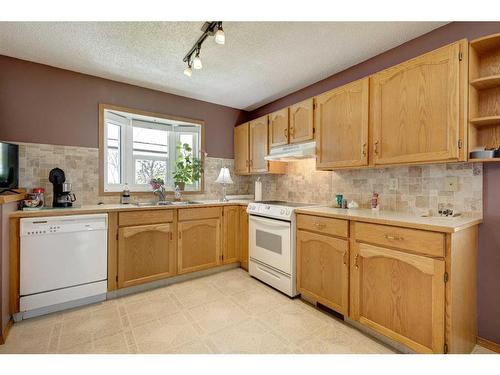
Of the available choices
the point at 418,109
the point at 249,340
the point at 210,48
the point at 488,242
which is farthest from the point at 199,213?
the point at 488,242

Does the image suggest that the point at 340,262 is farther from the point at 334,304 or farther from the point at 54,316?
the point at 54,316

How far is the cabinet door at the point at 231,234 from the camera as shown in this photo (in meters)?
3.11

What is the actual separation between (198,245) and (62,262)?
1.29 metres

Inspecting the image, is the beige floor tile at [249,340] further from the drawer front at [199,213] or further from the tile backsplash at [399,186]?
the tile backsplash at [399,186]

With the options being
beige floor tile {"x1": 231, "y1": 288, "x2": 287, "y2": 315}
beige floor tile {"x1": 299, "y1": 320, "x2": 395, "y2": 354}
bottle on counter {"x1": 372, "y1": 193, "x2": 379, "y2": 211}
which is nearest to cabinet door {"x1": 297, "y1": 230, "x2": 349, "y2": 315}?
beige floor tile {"x1": 299, "y1": 320, "x2": 395, "y2": 354}

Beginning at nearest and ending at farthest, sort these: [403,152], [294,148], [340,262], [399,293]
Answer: [399,293] → [403,152] → [340,262] → [294,148]

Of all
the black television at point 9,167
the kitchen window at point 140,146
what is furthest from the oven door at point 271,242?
the black television at point 9,167

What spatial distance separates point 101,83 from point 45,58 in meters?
0.51

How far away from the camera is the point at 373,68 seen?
2287 millimetres

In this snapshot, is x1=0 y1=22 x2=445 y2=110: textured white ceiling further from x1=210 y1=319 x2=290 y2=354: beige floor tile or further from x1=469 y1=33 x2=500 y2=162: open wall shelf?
x1=210 y1=319 x2=290 y2=354: beige floor tile

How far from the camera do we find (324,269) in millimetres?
2092

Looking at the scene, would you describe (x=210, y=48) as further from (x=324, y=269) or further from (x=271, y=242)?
(x=324, y=269)

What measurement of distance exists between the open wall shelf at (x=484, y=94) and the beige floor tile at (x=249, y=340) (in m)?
1.76
